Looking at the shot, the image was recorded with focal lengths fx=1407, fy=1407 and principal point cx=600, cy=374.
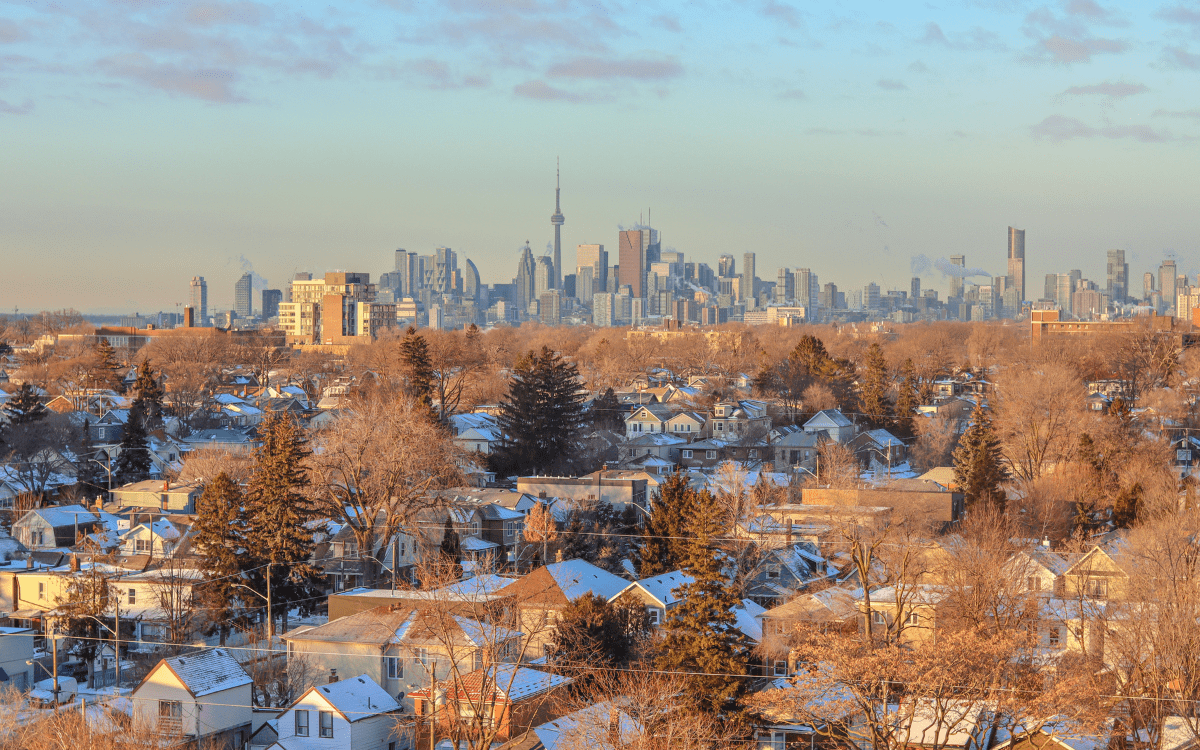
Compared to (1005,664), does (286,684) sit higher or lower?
lower

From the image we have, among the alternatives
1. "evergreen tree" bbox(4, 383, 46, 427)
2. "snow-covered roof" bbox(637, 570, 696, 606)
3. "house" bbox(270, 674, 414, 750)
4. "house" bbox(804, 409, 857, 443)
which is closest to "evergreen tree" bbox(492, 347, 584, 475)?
"house" bbox(804, 409, 857, 443)

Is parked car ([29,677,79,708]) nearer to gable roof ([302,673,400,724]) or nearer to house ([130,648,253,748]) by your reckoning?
house ([130,648,253,748])

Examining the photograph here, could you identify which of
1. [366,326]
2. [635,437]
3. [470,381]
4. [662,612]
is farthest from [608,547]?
[366,326]

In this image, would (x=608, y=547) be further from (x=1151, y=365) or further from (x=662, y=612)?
(x=1151, y=365)

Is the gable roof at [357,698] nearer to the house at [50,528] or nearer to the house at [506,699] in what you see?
the house at [506,699]

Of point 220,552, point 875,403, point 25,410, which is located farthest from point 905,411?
point 220,552

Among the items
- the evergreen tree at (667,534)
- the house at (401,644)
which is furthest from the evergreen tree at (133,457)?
the house at (401,644)
